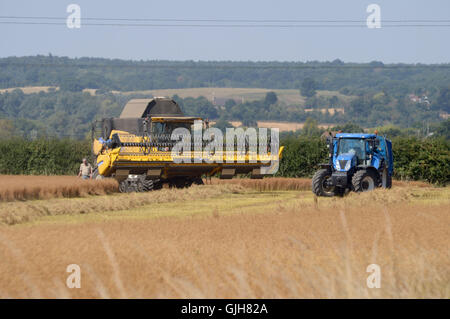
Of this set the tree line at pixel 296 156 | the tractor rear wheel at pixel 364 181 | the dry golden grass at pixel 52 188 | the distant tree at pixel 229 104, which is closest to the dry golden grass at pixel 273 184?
the tree line at pixel 296 156

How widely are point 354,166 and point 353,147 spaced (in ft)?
2.63

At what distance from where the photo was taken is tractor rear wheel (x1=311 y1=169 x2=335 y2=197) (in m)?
23.7

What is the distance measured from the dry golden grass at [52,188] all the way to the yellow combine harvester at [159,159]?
2.01ft

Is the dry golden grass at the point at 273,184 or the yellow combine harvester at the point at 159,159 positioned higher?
the yellow combine harvester at the point at 159,159

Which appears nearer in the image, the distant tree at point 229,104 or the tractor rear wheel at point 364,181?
the tractor rear wheel at point 364,181

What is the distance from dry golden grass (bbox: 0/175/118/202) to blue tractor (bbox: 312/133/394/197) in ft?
22.9

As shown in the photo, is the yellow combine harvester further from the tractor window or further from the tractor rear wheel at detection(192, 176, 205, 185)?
the tractor window

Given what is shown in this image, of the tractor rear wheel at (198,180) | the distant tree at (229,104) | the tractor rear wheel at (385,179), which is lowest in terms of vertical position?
the distant tree at (229,104)

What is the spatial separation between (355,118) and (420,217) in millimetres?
182914

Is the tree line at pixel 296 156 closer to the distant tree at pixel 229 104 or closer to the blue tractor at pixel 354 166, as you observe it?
the blue tractor at pixel 354 166

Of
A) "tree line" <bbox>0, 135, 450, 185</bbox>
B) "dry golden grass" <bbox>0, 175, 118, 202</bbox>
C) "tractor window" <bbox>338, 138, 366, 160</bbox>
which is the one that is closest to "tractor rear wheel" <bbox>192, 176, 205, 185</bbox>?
"dry golden grass" <bbox>0, 175, 118, 202</bbox>

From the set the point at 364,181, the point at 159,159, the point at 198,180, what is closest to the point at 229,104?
the point at 198,180

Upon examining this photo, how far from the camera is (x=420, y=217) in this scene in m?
14.8

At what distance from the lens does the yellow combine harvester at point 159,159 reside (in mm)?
23172
